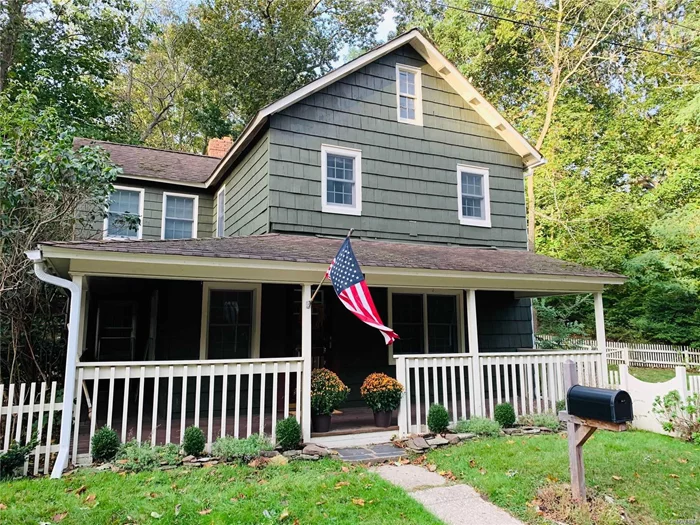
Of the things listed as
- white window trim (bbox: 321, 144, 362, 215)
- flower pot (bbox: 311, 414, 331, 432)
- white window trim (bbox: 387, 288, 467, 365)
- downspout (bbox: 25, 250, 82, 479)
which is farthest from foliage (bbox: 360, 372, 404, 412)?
downspout (bbox: 25, 250, 82, 479)

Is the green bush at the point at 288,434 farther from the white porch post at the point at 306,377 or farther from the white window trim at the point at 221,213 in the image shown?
the white window trim at the point at 221,213

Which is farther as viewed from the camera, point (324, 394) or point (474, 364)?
point (474, 364)

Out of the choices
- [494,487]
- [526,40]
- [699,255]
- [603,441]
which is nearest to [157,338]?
[494,487]

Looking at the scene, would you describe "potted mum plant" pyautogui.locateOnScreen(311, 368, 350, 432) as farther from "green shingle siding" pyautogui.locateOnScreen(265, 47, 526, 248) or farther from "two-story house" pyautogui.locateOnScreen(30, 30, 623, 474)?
"green shingle siding" pyautogui.locateOnScreen(265, 47, 526, 248)

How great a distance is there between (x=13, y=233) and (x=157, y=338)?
2705mm

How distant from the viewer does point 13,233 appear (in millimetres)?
6695

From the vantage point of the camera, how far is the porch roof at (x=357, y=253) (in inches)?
229

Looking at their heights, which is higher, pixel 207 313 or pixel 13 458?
pixel 207 313

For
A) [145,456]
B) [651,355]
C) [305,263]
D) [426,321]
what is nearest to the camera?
[145,456]

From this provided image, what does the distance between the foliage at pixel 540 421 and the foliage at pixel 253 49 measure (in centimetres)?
1979

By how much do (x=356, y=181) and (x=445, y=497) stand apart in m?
6.31

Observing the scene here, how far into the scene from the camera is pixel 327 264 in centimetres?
661

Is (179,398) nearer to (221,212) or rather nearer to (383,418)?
(383,418)

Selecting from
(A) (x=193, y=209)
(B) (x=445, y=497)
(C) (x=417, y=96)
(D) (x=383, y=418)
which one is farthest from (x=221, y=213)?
(B) (x=445, y=497)
